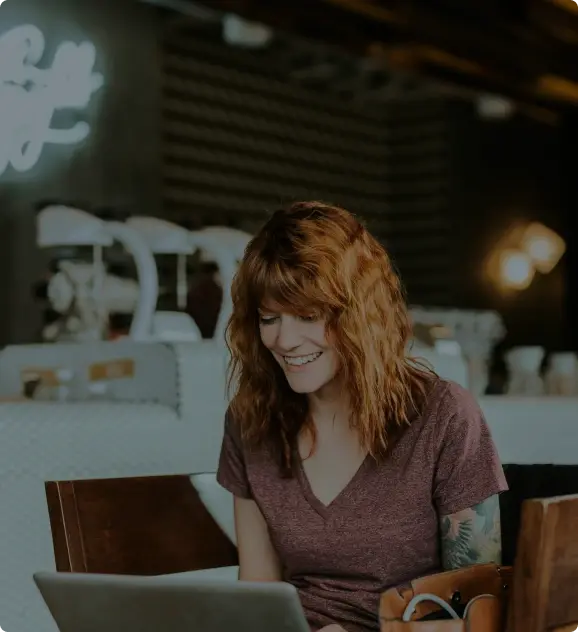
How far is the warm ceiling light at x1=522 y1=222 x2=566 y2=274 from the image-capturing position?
993 centimetres

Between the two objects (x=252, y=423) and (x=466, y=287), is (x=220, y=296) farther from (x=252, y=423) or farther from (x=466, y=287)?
(x=466, y=287)

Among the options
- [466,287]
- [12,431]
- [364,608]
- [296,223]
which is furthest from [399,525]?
[466,287]

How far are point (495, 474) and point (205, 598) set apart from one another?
58cm

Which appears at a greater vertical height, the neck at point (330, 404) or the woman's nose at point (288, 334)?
the woman's nose at point (288, 334)

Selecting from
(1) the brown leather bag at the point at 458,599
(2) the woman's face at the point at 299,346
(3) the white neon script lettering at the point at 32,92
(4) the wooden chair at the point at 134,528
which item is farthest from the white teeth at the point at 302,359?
(3) the white neon script lettering at the point at 32,92

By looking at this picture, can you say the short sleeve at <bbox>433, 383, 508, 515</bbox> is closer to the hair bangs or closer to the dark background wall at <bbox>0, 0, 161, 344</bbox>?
the hair bangs

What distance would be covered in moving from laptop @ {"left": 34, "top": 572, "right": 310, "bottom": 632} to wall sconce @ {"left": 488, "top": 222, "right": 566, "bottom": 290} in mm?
8801

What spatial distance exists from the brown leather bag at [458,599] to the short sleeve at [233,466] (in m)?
0.49

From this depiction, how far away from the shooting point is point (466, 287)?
977 cm

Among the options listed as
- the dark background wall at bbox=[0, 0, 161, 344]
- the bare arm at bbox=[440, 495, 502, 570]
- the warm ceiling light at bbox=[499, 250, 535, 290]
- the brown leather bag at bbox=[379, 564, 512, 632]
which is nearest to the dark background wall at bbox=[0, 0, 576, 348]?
the dark background wall at bbox=[0, 0, 161, 344]

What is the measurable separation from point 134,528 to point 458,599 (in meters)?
0.58

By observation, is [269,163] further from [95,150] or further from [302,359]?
[302,359]

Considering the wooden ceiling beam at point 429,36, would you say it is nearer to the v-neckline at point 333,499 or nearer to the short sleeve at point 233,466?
the short sleeve at point 233,466

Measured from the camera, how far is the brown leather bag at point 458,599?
1342mm
